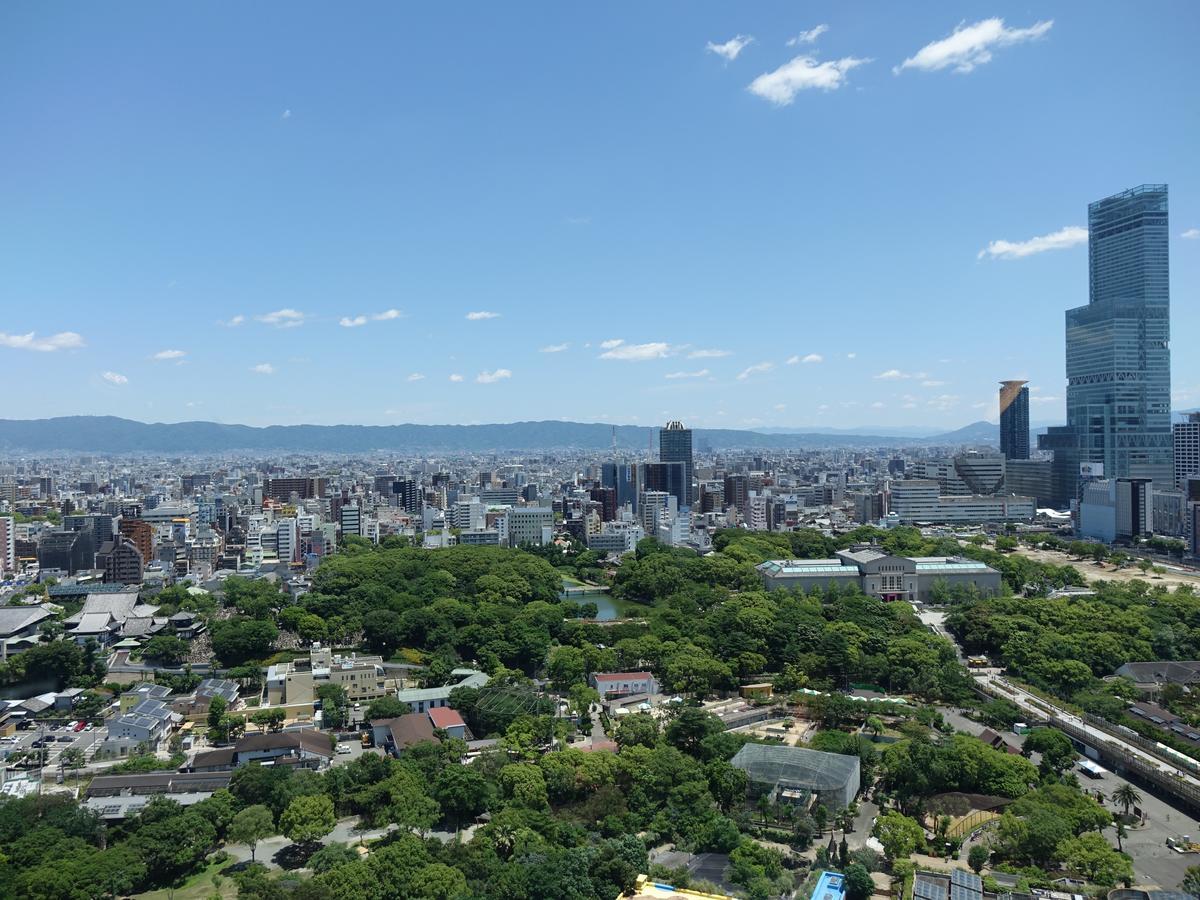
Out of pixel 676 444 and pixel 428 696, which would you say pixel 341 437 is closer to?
pixel 676 444

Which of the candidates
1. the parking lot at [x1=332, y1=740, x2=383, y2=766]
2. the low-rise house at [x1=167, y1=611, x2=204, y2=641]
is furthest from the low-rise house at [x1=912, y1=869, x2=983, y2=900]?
the low-rise house at [x1=167, y1=611, x2=204, y2=641]

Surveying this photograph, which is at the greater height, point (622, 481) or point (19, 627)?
point (622, 481)

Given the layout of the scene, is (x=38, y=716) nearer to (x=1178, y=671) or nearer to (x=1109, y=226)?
(x=1178, y=671)

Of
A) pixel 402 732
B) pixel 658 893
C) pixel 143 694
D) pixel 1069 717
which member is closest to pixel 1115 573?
pixel 1069 717

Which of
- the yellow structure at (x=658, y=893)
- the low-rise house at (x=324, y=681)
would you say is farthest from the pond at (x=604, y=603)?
the yellow structure at (x=658, y=893)

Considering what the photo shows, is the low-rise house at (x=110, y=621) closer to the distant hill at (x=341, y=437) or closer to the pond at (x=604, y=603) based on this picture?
the pond at (x=604, y=603)
